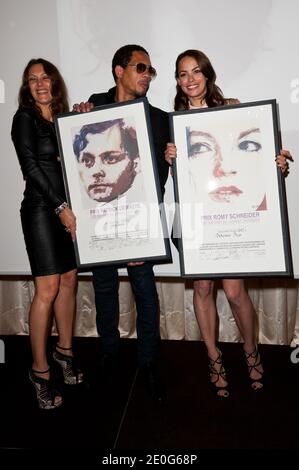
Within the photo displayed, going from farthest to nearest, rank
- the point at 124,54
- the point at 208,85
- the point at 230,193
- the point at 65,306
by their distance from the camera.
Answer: the point at 65,306
the point at 124,54
the point at 208,85
the point at 230,193

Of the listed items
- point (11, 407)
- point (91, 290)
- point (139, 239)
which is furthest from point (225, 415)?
point (91, 290)

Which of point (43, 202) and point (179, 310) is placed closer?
point (43, 202)

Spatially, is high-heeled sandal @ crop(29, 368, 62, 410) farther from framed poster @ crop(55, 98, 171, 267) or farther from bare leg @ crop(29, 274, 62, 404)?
framed poster @ crop(55, 98, 171, 267)

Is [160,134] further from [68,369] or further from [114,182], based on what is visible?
[68,369]

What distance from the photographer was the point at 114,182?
1836 mm

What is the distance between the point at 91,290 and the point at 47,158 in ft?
3.95

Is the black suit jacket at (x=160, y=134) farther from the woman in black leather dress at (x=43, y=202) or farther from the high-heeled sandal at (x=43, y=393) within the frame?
the high-heeled sandal at (x=43, y=393)

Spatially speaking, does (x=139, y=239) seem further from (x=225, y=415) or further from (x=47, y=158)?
(x=225, y=415)

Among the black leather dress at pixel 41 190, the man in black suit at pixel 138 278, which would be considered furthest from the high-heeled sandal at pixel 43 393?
the black leather dress at pixel 41 190

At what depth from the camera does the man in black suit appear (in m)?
1.96

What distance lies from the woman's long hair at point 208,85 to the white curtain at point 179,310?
119cm

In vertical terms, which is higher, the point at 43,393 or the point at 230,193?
the point at 230,193

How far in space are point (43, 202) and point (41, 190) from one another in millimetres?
80

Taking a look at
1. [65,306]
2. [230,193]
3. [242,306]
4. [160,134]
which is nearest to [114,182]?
[160,134]
